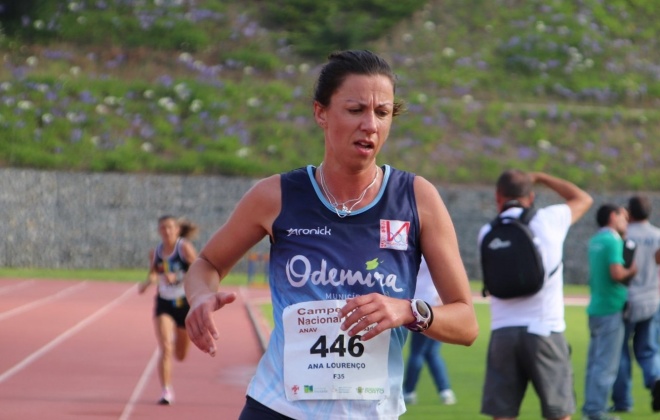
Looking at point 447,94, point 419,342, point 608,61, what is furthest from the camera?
point 608,61

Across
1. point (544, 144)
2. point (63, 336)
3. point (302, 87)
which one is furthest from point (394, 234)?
point (302, 87)

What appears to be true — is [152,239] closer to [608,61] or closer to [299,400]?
[608,61]

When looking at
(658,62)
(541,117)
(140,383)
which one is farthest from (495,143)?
(140,383)

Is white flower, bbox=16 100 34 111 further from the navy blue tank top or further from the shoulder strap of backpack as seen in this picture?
the navy blue tank top

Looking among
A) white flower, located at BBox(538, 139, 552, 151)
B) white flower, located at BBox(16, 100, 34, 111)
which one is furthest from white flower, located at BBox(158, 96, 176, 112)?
white flower, located at BBox(538, 139, 552, 151)

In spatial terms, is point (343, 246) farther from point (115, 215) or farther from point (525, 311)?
point (115, 215)

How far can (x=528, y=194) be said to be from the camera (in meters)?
8.16

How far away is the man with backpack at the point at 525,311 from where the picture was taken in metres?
7.84

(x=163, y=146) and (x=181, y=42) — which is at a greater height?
(x=181, y=42)

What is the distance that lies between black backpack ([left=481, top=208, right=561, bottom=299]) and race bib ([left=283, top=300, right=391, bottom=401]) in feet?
13.4

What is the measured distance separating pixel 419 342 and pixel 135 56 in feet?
106

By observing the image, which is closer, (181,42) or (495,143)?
(495,143)

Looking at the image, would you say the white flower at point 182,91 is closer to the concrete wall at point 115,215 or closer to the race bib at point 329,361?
the concrete wall at point 115,215

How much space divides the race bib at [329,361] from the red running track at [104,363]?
7453 millimetres
